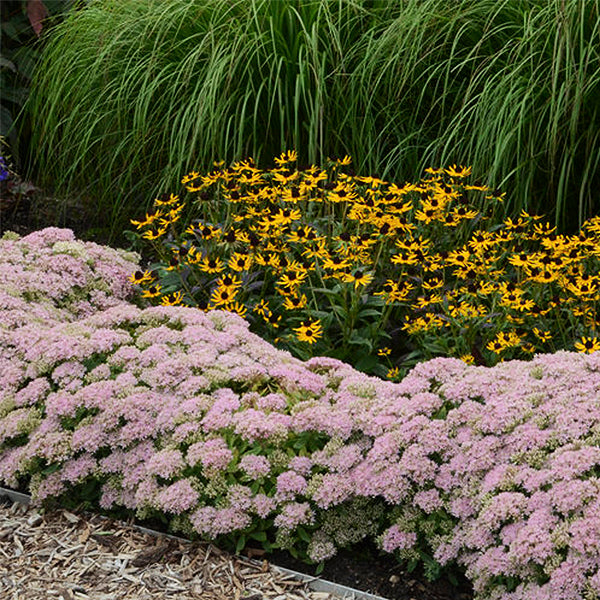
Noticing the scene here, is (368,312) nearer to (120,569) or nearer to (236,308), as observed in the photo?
(236,308)

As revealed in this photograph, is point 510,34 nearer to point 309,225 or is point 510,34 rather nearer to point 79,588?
point 309,225

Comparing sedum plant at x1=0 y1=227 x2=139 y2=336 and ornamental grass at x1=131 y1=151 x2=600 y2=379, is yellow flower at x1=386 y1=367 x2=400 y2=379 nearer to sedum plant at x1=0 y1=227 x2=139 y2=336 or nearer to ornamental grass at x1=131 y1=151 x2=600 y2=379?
ornamental grass at x1=131 y1=151 x2=600 y2=379

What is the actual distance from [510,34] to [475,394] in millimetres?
2577

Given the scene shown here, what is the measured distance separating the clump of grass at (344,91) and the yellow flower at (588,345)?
0.82 m

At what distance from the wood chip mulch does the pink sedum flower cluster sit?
0.09 metres

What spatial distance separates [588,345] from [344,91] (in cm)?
194

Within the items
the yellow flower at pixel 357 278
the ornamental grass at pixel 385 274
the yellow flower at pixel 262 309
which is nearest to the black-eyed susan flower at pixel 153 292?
the ornamental grass at pixel 385 274

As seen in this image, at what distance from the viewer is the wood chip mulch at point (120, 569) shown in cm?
258

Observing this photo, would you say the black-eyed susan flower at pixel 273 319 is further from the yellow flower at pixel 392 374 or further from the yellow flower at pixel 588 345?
the yellow flower at pixel 588 345

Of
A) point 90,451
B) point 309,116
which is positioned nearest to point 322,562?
point 90,451

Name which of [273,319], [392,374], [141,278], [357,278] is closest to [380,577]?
[392,374]

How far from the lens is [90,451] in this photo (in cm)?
294

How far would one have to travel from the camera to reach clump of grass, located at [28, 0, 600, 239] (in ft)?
14.1

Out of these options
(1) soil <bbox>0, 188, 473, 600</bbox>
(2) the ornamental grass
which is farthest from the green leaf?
(1) soil <bbox>0, 188, 473, 600</bbox>
